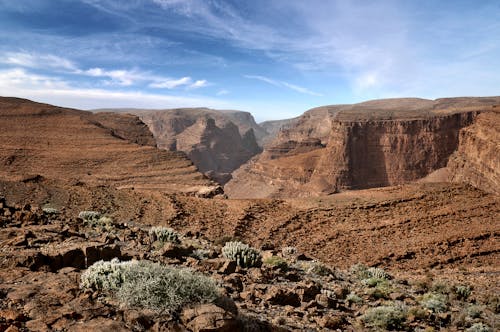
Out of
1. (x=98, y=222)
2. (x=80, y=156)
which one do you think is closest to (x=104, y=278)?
(x=98, y=222)

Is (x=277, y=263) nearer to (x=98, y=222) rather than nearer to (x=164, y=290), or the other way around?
(x=164, y=290)

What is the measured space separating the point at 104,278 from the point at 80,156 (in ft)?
93.7

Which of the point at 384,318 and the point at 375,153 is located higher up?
the point at 375,153

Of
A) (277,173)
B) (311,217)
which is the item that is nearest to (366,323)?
(311,217)

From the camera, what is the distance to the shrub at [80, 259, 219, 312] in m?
4.58

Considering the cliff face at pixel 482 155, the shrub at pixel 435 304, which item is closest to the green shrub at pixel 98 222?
the shrub at pixel 435 304

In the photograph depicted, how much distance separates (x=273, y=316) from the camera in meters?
6.15

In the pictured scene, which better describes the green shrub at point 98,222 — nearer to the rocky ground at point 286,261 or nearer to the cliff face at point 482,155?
the rocky ground at point 286,261

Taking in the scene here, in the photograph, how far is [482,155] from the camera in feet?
128

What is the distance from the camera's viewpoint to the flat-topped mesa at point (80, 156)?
93.9 ft

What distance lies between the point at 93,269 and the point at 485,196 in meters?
20.9

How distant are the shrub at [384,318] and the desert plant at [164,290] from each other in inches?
133

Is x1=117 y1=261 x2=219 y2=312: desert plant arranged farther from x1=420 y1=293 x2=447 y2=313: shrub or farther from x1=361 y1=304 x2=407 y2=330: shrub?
x1=420 y1=293 x2=447 y2=313: shrub

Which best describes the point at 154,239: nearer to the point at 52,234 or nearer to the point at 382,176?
the point at 52,234
